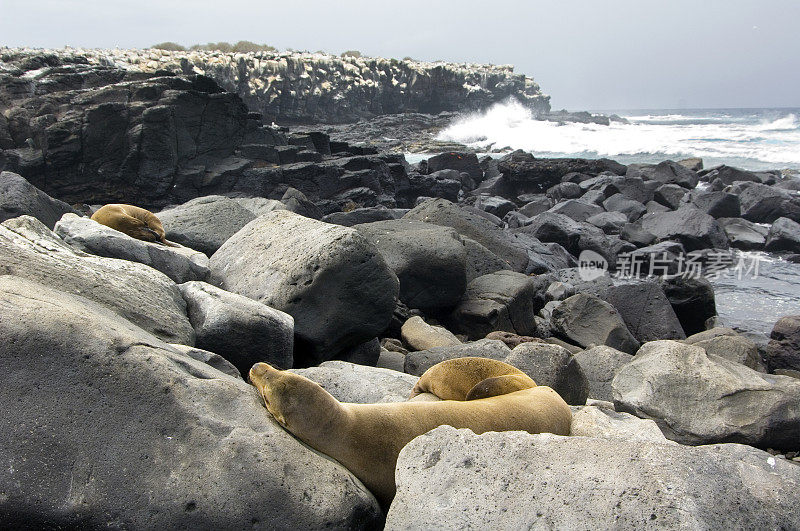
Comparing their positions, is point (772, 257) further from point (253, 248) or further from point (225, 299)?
point (225, 299)

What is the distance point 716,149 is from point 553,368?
42719 mm

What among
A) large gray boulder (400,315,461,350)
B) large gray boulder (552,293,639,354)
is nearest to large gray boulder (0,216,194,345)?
large gray boulder (400,315,461,350)

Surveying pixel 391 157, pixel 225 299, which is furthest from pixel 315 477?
pixel 391 157

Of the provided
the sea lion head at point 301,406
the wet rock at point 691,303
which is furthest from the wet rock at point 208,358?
the wet rock at point 691,303

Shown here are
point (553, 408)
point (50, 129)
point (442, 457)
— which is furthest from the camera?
point (50, 129)

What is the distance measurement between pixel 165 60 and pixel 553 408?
140ft

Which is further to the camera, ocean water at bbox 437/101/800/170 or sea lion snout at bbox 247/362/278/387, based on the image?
ocean water at bbox 437/101/800/170

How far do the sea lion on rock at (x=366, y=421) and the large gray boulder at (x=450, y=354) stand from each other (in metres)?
2.51

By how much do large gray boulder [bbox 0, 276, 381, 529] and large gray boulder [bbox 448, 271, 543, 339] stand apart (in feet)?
17.3

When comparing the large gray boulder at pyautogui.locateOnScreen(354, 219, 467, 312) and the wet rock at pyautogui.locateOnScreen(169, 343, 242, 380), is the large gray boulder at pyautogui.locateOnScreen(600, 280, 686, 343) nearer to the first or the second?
the large gray boulder at pyautogui.locateOnScreen(354, 219, 467, 312)

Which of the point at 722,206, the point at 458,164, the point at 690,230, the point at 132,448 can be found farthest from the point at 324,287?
the point at 458,164

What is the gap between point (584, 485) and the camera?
2.21m

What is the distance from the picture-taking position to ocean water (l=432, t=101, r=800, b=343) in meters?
11.4

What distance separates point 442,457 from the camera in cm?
244
